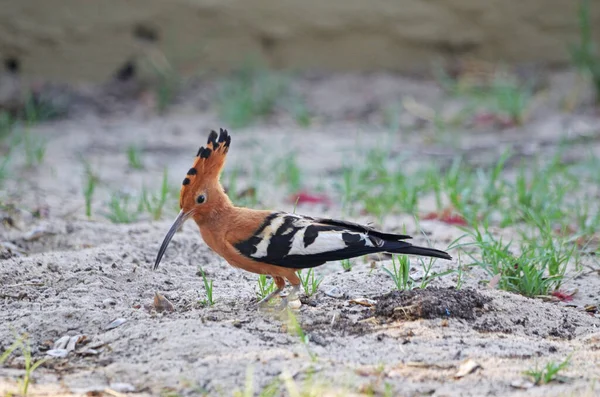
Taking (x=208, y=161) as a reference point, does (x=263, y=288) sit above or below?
below

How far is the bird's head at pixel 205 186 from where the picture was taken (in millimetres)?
3639

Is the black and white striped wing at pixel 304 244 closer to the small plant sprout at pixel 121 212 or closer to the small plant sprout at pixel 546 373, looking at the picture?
the small plant sprout at pixel 546 373

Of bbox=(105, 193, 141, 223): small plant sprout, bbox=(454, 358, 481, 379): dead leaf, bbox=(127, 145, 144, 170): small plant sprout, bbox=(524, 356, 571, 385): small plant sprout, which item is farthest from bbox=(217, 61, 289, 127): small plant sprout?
bbox=(524, 356, 571, 385): small plant sprout

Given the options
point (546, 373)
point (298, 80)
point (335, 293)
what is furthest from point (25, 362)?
point (298, 80)

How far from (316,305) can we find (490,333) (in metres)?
0.72

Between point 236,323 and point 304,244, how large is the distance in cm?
39

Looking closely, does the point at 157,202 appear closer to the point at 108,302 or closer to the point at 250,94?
the point at 108,302

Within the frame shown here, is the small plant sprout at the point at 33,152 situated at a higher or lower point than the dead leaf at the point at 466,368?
higher

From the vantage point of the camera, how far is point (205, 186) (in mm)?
3670

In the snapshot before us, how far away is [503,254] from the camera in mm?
3982

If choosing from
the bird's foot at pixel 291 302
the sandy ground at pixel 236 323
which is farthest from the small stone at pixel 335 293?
the bird's foot at pixel 291 302

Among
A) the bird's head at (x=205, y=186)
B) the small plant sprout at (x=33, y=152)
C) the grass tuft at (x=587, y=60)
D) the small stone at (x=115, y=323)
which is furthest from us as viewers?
the grass tuft at (x=587, y=60)

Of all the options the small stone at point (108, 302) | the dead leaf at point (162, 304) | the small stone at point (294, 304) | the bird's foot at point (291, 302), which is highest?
the bird's foot at point (291, 302)

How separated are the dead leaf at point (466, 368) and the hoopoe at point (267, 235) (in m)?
0.54
